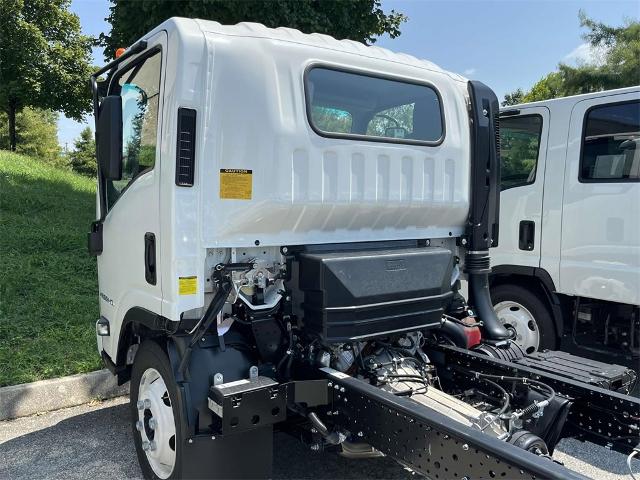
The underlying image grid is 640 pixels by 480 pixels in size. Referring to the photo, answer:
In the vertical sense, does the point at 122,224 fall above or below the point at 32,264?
above

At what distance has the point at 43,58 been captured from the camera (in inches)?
851

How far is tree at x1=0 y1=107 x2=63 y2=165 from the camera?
34.8 m

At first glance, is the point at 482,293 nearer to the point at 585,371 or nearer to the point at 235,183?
the point at 585,371

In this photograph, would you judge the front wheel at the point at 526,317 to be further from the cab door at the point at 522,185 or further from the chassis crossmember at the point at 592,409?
the chassis crossmember at the point at 592,409

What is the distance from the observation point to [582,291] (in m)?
4.65

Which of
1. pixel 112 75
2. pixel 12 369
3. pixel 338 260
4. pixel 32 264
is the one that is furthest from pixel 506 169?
pixel 32 264

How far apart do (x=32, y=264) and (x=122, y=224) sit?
14.8 ft

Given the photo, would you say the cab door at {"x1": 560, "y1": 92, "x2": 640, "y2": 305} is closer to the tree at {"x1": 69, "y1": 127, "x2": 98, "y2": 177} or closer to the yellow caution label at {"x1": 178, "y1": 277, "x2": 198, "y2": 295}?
the yellow caution label at {"x1": 178, "y1": 277, "x2": 198, "y2": 295}

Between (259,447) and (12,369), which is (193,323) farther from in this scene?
(12,369)

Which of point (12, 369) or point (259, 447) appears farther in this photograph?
point (12, 369)

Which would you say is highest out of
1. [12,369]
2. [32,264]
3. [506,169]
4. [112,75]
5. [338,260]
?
[112,75]

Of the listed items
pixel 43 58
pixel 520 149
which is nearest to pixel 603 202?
pixel 520 149

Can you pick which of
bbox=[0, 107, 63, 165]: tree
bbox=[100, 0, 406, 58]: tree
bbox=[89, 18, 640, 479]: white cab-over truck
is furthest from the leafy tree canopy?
bbox=[0, 107, 63, 165]: tree

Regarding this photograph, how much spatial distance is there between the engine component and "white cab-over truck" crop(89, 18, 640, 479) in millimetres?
11
